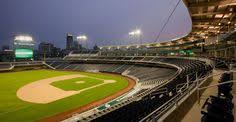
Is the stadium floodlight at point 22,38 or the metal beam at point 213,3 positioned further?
the stadium floodlight at point 22,38

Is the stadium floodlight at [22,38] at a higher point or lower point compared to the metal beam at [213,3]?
higher

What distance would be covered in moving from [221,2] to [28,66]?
5591 centimetres

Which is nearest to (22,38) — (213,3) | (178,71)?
(178,71)

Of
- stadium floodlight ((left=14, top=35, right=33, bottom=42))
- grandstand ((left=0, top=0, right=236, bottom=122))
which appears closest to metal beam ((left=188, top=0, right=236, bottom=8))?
grandstand ((left=0, top=0, right=236, bottom=122))

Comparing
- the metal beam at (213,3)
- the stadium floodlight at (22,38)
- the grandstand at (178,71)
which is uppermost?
the stadium floodlight at (22,38)

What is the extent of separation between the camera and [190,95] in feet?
24.2

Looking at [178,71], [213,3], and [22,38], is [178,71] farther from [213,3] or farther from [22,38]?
[22,38]

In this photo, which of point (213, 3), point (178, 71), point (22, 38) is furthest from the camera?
point (22, 38)

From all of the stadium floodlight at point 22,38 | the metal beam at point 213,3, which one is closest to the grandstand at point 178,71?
the metal beam at point 213,3

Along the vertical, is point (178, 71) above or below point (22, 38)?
below

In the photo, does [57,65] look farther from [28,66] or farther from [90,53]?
[90,53]

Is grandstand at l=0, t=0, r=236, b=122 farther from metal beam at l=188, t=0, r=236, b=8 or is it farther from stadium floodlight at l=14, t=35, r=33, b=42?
stadium floodlight at l=14, t=35, r=33, b=42

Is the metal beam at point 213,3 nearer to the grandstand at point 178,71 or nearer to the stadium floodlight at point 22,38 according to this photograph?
the grandstand at point 178,71

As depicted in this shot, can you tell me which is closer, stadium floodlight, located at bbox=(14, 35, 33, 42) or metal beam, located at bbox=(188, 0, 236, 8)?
metal beam, located at bbox=(188, 0, 236, 8)
